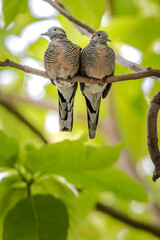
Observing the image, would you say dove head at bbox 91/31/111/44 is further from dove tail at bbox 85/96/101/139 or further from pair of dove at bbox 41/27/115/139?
dove tail at bbox 85/96/101/139

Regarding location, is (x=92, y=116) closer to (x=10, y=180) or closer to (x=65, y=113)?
(x=65, y=113)

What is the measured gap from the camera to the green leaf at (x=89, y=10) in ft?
3.25

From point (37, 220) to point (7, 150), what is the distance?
0.24 m

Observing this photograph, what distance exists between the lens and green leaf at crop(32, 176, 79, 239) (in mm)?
1276

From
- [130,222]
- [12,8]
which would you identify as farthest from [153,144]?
[130,222]

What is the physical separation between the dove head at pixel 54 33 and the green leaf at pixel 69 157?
0.33 metres

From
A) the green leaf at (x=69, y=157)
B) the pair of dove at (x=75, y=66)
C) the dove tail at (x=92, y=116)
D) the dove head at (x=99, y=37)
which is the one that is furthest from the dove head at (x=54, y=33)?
the green leaf at (x=69, y=157)

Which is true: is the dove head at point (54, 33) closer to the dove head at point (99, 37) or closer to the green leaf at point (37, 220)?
the dove head at point (99, 37)

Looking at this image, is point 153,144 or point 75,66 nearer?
point 153,144

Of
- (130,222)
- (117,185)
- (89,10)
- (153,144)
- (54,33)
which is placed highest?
(89,10)

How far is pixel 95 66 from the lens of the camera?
3.62 feet

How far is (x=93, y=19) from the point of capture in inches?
40.4

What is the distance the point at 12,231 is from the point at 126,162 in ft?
3.92

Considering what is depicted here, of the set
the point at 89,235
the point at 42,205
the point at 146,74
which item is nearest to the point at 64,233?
the point at 42,205
